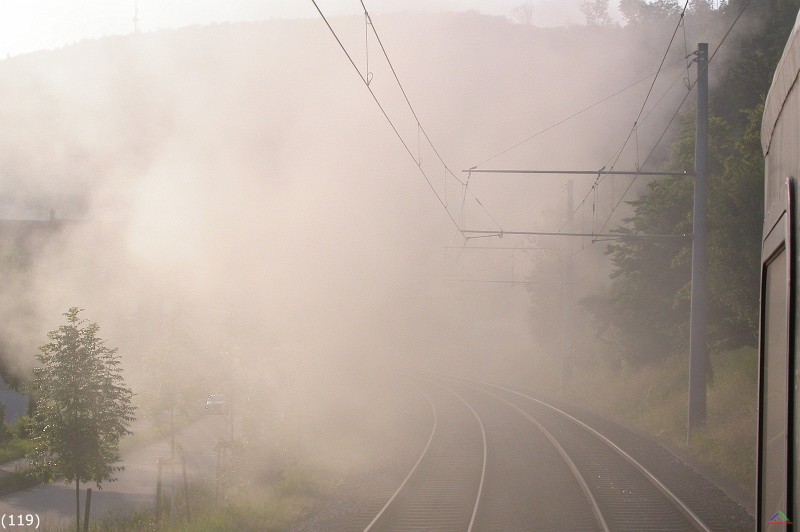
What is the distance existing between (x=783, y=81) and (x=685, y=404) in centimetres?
2784

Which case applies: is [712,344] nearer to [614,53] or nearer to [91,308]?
[91,308]

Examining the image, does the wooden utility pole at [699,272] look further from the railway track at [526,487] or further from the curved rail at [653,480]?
the railway track at [526,487]

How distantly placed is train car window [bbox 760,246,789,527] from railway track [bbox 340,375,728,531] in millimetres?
10773

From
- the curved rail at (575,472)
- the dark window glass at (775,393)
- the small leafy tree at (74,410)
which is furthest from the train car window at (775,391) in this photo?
the small leafy tree at (74,410)

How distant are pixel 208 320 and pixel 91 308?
637cm

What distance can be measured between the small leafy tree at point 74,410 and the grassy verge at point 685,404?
1397 cm

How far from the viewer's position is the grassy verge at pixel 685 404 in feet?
64.8

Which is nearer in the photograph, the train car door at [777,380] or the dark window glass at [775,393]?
the train car door at [777,380]

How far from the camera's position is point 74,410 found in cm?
1498

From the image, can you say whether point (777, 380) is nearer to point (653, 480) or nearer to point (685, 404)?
point (653, 480)

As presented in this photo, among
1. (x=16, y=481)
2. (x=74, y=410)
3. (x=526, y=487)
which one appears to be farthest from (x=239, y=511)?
(x=16, y=481)

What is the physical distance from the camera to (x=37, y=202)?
57.8m

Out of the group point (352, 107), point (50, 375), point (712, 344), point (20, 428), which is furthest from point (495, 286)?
point (50, 375)

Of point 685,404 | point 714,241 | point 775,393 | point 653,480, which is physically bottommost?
point 653,480
